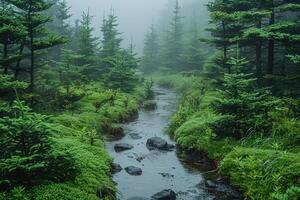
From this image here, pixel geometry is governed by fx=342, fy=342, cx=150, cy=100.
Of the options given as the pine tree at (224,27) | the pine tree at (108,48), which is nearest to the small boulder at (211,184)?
the pine tree at (224,27)

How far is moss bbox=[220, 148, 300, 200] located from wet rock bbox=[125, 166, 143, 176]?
10.9 ft

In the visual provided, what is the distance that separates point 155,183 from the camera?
513 inches

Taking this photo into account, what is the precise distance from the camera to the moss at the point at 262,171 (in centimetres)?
1048

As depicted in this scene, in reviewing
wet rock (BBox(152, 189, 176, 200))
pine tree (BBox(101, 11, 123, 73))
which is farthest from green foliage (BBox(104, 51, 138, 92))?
wet rock (BBox(152, 189, 176, 200))

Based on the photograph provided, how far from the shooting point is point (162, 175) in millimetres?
13906

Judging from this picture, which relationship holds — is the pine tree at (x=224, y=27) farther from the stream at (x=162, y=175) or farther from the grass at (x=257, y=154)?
the stream at (x=162, y=175)

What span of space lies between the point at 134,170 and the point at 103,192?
11.3 feet

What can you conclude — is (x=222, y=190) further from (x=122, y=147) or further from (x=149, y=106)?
(x=149, y=106)

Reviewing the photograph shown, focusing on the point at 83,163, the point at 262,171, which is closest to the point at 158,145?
the point at 262,171

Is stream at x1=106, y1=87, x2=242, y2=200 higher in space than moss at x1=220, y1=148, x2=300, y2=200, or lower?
lower

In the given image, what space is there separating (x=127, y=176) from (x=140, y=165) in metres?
1.57

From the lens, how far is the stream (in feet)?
39.3

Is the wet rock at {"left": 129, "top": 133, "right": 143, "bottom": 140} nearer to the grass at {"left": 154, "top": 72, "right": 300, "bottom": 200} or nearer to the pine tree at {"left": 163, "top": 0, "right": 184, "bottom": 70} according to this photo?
the grass at {"left": 154, "top": 72, "right": 300, "bottom": 200}

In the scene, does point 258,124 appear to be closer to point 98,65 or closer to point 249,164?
point 249,164
